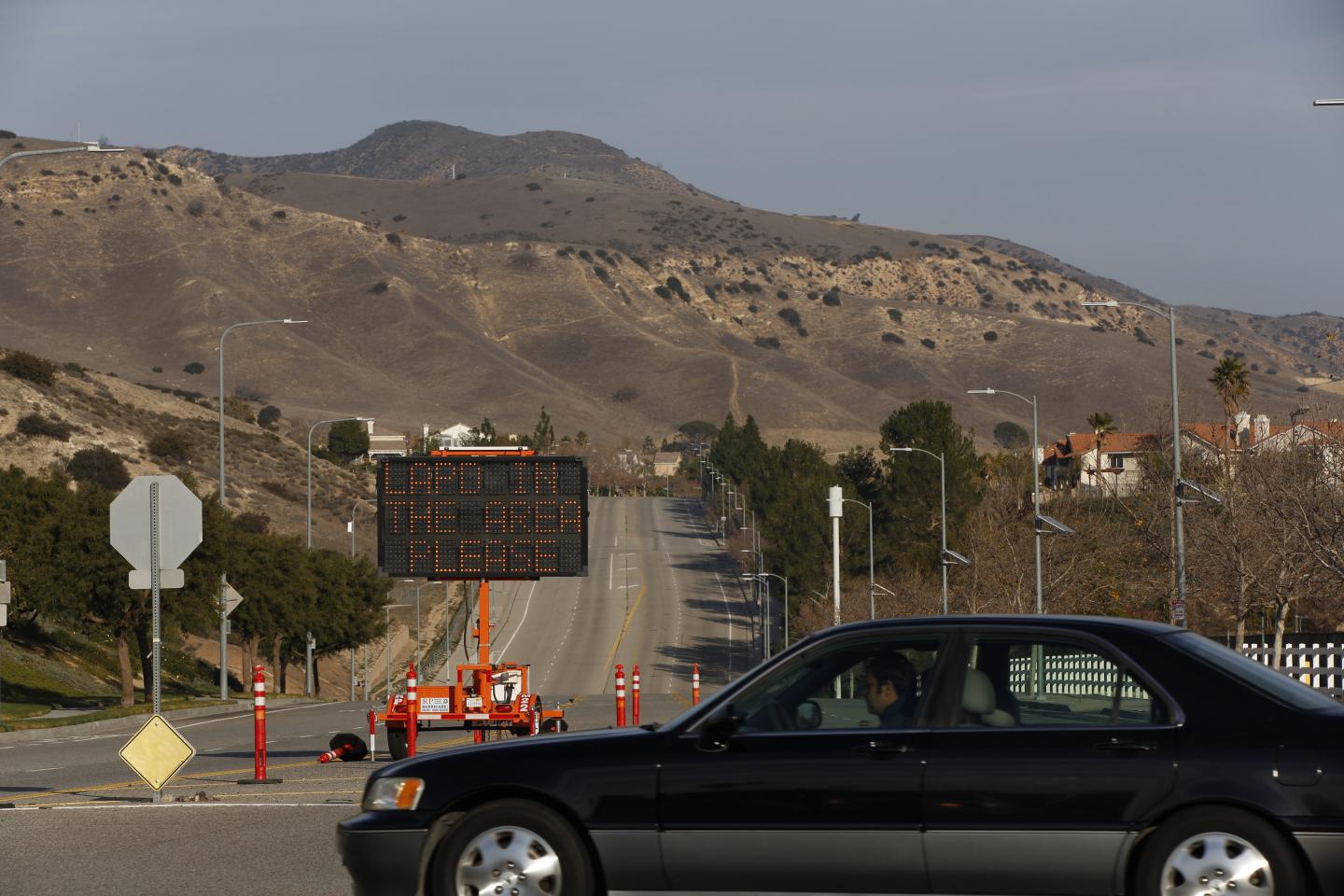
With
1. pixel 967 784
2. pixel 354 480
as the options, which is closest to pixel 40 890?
pixel 967 784

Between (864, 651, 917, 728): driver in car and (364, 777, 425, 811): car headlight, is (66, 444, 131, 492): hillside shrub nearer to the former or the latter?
(364, 777, 425, 811): car headlight

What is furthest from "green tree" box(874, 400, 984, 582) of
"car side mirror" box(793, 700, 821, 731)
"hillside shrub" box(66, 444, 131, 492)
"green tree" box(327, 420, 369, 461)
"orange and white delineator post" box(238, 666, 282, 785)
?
"car side mirror" box(793, 700, 821, 731)

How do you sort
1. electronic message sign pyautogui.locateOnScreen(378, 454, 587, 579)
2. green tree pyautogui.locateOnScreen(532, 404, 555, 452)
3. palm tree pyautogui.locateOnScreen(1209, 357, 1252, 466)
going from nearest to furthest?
1. electronic message sign pyautogui.locateOnScreen(378, 454, 587, 579)
2. palm tree pyautogui.locateOnScreen(1209, 357, 1252, 466)
3. green tree pyautogui.locateOnScreen(532, 404, 555, 452)

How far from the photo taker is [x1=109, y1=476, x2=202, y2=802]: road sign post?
16.7 metres

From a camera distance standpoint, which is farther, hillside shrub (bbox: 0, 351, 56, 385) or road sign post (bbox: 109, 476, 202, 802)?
hillside shrub (bbox: 0, 351, 56, 385)

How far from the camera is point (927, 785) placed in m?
8.11

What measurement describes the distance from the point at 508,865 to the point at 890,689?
200 cm

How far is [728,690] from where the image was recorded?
8.61 metres

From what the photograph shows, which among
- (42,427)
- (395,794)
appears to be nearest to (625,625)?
(42,427)

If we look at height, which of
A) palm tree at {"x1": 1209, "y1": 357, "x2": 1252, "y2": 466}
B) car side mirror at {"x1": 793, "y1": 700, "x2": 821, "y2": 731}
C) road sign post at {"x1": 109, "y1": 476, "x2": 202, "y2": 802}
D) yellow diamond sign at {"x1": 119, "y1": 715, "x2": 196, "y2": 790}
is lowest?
yellow diamond sign at {"x1": 119, "y1": 715, "x2": 196, "y2": 790}

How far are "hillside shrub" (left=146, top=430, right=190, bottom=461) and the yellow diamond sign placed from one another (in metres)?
84.3

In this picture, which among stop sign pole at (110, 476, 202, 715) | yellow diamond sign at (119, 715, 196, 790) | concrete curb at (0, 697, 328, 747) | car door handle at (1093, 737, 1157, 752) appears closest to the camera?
car door handle at (1093, 737, 1157, 752)

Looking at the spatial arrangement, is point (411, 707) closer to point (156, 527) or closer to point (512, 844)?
point (156, 527)

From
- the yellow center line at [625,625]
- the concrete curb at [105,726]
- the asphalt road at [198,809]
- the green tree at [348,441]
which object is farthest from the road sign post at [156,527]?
the green tree at [348,441]
